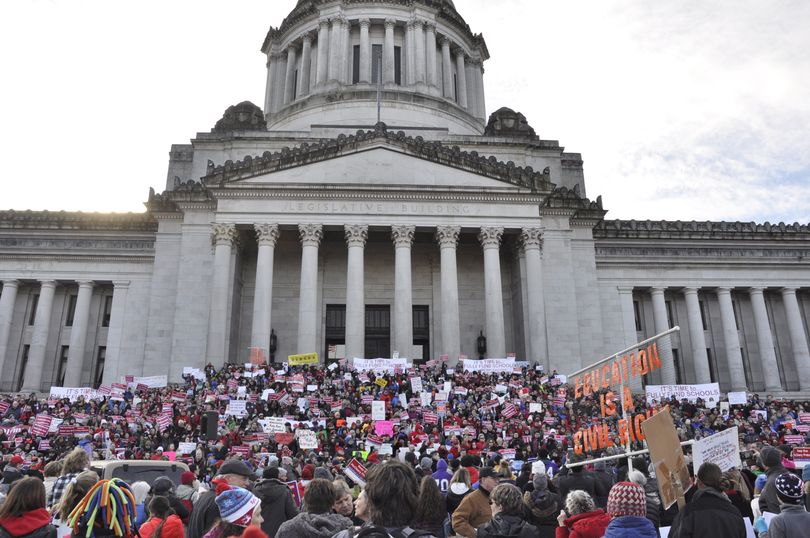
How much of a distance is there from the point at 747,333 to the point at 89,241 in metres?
43.5

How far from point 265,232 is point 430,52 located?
25.4 m

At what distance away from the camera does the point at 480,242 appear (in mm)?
37844

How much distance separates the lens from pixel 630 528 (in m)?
6.07

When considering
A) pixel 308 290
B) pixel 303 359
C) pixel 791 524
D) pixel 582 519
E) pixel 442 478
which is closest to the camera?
pixel 791 524

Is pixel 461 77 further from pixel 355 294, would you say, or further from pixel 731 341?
pixel 731 341

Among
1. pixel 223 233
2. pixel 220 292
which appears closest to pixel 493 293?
pixel 220 292

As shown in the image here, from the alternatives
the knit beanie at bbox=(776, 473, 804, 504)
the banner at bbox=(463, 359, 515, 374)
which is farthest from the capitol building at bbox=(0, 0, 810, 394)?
the knit beanie at bbox=(776, 473, 804, 504)

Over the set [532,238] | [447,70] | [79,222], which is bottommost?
[532,238]

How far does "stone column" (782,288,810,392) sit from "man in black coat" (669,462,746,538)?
41326mm

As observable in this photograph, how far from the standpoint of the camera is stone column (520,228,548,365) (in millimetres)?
35000

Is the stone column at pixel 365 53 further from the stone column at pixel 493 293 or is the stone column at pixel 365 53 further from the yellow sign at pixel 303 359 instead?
the yellow sign at pixel 303 359

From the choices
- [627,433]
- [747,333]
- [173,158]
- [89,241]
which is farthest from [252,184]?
[747,333]

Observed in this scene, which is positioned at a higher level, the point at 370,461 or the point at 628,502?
→ the point at 370,461

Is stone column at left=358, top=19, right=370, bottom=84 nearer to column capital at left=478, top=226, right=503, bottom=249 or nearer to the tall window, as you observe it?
column capital at left=478, top=226, right=503, bottom=249
